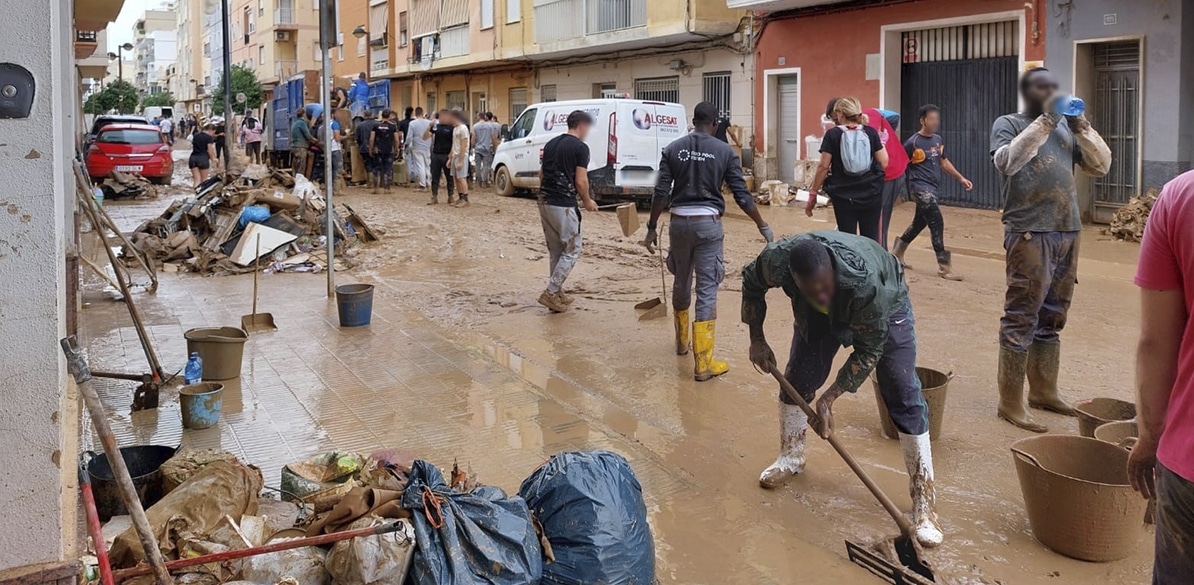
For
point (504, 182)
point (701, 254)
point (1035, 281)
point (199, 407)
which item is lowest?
point (199, 407)

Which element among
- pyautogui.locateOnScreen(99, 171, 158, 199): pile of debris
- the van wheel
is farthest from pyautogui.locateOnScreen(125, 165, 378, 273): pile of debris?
pyautogui.locateOnScreen(99, 171, 158, 199): pile of debris

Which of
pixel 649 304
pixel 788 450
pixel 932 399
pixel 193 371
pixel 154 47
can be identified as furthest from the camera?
pixel 154 47

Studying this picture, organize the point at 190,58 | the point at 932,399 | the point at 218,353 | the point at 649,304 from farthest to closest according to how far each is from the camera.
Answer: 1. the point at 190,58
2. the point at 649,304
3. the point at 218,353
4. the point at 932,399

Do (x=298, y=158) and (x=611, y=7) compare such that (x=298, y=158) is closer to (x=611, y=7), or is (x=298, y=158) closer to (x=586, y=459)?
(x=611, y=7)

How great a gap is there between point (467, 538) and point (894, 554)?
1808 millimetres

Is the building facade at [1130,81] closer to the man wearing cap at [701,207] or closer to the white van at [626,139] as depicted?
the white van at [626,139]

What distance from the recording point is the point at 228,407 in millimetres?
6062

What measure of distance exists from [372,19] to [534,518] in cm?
3871

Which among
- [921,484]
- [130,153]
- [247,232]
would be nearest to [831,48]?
[247,232]

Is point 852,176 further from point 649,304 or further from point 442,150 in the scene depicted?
point 442,150

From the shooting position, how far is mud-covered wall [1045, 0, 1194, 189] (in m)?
13.1

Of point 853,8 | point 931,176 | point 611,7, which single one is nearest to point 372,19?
point 611,7

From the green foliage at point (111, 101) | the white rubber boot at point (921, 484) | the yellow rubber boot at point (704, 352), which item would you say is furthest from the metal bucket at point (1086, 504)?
the green foliage at point (111, 101)

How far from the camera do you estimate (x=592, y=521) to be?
352 centimetres
